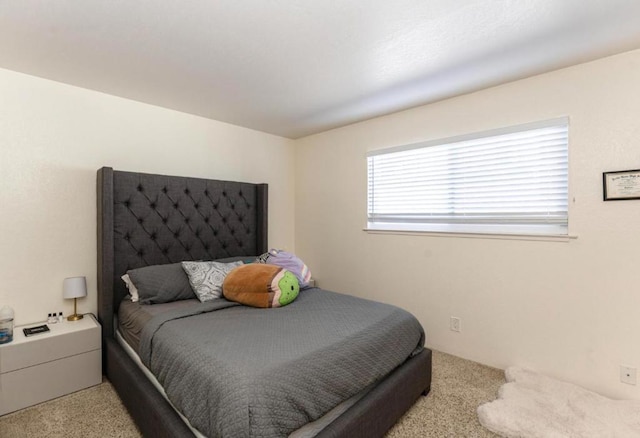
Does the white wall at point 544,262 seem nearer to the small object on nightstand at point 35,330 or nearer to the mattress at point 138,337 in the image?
the mattress at point 138,337

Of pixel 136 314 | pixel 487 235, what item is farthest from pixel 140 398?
pixel 487 235

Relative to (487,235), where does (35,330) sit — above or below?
below

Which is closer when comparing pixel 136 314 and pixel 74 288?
pixel 136 314

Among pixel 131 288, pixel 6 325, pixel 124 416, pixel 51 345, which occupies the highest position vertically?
pixel 131 288

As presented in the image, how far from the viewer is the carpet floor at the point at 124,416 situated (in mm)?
1738

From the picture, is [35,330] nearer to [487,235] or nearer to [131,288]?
[131,288]

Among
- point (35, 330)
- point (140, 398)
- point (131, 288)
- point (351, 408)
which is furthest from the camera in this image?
point (131, 288)

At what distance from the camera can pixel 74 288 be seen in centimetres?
224

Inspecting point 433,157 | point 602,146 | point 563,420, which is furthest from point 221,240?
point 602,146

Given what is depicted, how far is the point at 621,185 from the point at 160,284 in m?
3.07

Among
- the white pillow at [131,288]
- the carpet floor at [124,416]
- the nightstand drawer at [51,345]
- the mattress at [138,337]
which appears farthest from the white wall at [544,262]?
the nightstand drawer at [51,345]

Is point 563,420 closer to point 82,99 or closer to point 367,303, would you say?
point 367,303

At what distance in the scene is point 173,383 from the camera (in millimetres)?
1447

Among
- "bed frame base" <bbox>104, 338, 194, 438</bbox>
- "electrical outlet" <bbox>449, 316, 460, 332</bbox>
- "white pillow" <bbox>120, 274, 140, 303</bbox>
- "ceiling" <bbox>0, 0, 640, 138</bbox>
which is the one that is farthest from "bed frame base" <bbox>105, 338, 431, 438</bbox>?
"ceiling" <bbox>0, 0, 640, 138</bbox>
